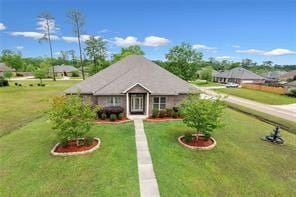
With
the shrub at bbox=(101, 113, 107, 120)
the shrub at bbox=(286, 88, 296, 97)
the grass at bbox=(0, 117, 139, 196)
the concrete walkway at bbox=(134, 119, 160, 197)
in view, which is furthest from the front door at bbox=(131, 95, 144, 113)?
the shrub at bbox=(286, 88, 296, 97)

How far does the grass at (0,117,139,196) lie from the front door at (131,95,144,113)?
589cm

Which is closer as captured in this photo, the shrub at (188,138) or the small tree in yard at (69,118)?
the small tree in yard at (69,118)

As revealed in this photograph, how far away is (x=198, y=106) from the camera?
14.5 m

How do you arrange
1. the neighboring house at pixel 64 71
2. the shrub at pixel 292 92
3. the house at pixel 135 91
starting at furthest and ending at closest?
the neighboring house at pixel 64 71 < the shrub at pixel 292 92 < the house at pixel 135 91

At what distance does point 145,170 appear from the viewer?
1117 centimetres

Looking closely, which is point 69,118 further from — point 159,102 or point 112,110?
point 159,102

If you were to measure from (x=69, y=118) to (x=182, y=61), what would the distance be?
38.6 meters

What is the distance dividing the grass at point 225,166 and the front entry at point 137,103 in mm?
4486

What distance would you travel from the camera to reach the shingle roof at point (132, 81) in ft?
70.4

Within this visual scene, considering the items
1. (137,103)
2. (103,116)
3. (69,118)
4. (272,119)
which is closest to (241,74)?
(272,119)

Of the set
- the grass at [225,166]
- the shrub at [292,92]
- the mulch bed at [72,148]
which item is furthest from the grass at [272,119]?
the shrub at [292,92]

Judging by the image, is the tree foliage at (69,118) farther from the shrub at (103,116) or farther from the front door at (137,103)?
the front door at (137,103)

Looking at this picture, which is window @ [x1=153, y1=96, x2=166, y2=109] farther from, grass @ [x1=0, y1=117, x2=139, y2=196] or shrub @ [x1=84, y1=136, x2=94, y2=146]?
shrub @ [x1=84, y1=136, x2=94, y2=146]

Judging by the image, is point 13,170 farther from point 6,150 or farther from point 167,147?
point 167,147
